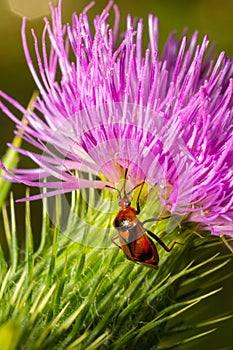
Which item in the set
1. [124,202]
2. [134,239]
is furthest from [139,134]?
[134,239]

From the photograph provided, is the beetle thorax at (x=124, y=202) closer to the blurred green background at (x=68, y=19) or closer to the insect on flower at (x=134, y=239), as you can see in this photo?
the insect on flower at (x=134, y=239)

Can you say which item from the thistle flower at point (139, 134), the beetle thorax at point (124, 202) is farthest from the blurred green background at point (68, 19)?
the beetle thorax at point (124, 202)

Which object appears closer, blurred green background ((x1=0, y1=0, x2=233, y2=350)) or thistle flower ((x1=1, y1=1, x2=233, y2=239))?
thistle flower ((x1=1, y1=1, x2=233, y2=239))

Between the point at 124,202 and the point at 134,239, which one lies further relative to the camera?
the point at 124,202

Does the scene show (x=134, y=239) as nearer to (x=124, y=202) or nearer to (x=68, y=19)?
(x=124, y=202)

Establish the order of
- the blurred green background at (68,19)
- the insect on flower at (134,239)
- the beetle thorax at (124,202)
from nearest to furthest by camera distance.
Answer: the insect on flower at (134,239)
the beetle thorax at (124,202)
the blurred green background at (68,19)

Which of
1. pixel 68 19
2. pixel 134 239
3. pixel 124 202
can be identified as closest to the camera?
pixel 134 239

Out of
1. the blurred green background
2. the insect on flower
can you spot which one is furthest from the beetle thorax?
the blurred green background

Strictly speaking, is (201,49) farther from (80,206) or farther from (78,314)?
(78,314)

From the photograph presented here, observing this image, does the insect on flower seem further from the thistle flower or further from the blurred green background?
the blurred green background
